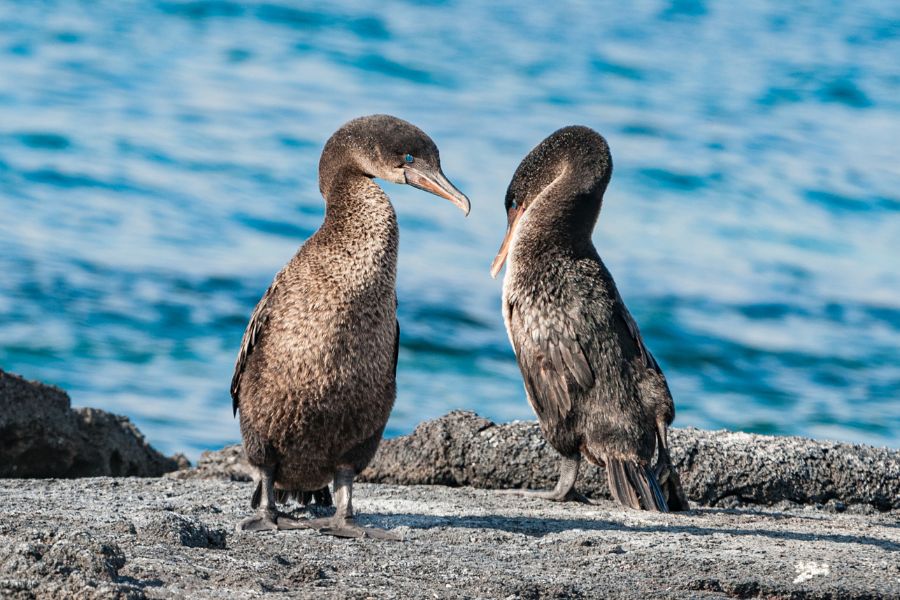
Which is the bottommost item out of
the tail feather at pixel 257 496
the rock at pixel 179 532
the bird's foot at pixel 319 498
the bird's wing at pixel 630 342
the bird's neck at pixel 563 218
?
the rock at pixel 179 532

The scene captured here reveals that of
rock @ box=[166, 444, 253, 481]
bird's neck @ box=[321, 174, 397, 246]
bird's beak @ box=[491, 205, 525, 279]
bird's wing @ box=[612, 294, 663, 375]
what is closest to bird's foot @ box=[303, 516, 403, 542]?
bird's neck @ box=[321, 174, 397, 246]

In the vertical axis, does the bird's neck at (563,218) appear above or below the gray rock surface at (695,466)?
above

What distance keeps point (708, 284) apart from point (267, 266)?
4940mm

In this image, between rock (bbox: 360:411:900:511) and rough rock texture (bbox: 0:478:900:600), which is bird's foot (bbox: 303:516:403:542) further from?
rock (bbox: 360:411:900:511)

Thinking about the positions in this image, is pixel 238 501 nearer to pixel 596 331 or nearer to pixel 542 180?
pixel 596 331

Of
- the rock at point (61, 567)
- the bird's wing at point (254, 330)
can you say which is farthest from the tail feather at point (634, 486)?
the rock at point (61, 567)

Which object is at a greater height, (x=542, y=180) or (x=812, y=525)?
(x=542, y=180)

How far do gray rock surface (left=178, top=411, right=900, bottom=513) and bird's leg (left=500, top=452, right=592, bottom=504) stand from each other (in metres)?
0.31

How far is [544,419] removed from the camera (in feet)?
23.1

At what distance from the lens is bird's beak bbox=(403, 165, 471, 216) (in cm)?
614

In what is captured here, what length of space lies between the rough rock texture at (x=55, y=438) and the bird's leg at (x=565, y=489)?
2.12 m

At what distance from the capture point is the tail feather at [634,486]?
6.55 m

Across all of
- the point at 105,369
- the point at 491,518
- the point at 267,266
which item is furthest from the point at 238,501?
the point at 267,266

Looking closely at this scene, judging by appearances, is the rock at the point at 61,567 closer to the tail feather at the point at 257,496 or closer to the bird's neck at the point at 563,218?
the tail feather at the point at 257,496
